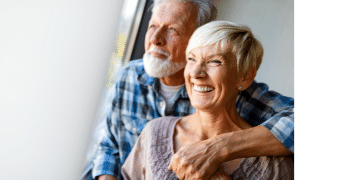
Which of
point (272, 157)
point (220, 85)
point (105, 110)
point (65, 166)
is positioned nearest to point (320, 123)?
point (272, 157)

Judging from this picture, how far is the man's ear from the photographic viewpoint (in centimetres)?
85

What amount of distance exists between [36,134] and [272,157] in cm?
86

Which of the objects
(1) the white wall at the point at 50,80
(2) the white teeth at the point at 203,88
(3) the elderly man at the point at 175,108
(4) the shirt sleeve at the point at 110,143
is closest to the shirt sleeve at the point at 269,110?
(3) the elderly man at the point at 175,108

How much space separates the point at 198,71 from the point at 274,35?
0.26 meters

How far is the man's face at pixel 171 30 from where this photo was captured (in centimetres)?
95

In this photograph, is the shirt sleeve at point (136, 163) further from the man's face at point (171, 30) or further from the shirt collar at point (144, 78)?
the man's face at point (171, 30)

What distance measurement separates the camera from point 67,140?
1.17m

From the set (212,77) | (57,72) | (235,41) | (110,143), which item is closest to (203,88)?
(212,77)

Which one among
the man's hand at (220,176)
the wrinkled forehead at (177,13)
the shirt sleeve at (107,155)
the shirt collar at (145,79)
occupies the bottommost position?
the shirt sleeve at (107,155)

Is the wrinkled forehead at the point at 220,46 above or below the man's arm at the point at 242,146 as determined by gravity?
above

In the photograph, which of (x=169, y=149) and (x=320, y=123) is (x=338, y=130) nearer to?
(x=320, y=123)

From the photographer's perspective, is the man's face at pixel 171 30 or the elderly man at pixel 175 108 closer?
the elderly man at pixel 175 108

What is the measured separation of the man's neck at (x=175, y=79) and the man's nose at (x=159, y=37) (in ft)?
0.37

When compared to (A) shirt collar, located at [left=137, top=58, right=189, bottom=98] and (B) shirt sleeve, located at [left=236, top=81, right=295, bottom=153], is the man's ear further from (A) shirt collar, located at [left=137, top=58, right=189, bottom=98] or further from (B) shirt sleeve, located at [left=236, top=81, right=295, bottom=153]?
(A) shirt collar, located at [left=137, top=58, right=189, bottom=98]
